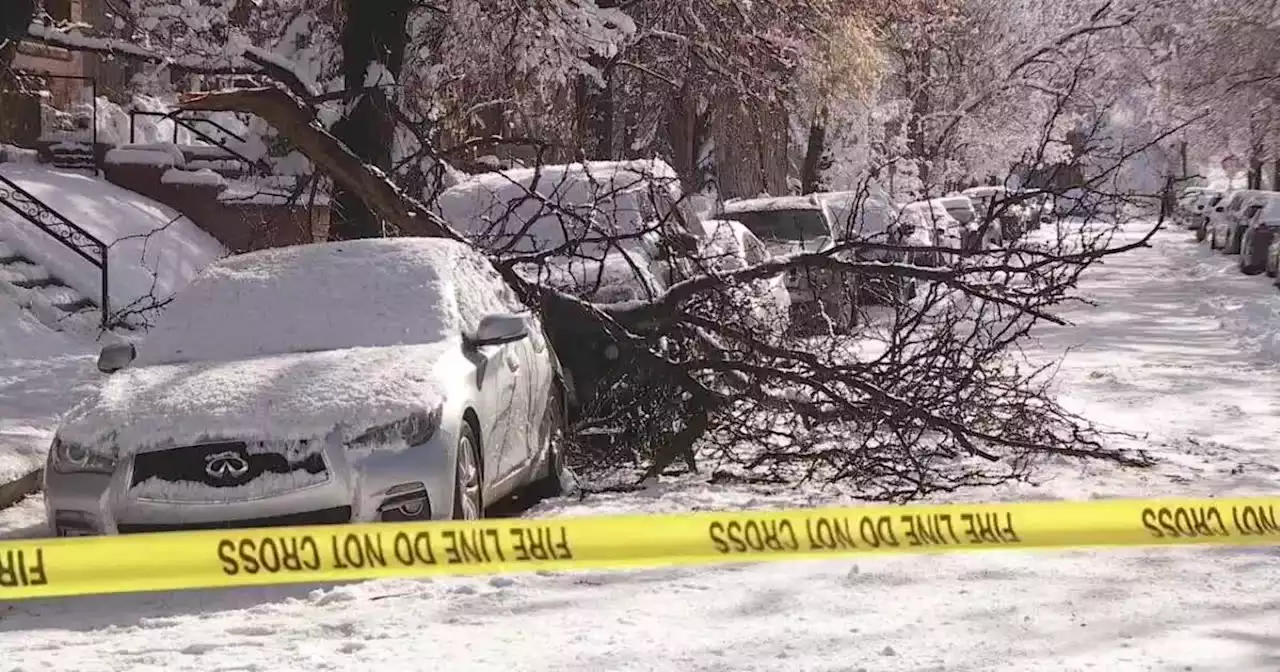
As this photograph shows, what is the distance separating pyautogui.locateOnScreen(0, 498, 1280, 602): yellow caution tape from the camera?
5.18 meters

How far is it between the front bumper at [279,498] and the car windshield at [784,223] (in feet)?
44.6

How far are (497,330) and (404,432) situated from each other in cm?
107

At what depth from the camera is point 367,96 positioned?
1371 cm

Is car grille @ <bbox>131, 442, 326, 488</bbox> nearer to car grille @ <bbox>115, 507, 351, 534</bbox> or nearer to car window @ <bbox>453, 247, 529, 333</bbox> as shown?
car grille @ <bbox>115, 507, 351, 534</bbox>

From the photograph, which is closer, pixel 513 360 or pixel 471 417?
pixel 471 417

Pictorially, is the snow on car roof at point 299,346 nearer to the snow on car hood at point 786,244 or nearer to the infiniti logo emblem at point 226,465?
the infiniti logo emblem at point 226,465

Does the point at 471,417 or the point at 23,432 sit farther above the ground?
the point at 471,417

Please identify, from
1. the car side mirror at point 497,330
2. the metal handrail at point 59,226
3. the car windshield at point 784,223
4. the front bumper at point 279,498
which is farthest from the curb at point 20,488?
the car windshield at point 784,223

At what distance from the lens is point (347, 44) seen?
14.2 m

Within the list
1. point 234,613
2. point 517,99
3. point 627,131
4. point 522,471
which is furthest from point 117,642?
point 627,131

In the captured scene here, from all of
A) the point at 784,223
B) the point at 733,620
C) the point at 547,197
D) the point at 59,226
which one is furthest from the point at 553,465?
the point at 59,226

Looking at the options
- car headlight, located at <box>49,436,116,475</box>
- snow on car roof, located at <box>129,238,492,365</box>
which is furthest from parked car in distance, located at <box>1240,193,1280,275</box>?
car headlight, located at <box>49,436,116,475</box>

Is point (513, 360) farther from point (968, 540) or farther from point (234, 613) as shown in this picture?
point (968, 540)

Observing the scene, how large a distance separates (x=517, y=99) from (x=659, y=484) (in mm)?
9433
